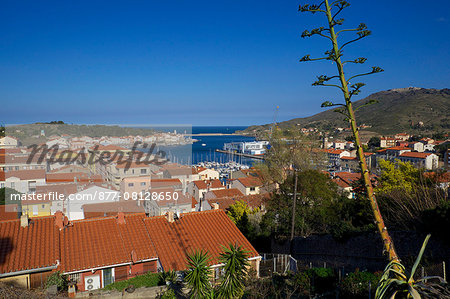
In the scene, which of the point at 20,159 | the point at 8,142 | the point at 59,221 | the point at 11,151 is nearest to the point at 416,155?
the point at 59,221

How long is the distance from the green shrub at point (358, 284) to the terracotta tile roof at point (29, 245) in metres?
8.53

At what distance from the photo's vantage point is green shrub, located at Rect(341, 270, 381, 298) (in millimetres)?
7041

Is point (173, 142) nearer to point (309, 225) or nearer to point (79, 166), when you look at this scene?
point (79, 166)

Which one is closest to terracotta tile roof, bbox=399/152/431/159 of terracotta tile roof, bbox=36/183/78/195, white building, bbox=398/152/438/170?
white building, bbox=398/152/438/170

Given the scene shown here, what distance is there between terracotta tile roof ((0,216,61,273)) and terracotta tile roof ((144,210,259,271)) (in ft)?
10.9

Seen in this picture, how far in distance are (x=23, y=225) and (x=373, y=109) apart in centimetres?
12619

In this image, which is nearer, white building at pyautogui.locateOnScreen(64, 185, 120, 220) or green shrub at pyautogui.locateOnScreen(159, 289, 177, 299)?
green shrub at pyautogui.locateOnScreen(159, 289, 177, 299)

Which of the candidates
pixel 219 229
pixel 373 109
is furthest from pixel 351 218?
pixel 373 109

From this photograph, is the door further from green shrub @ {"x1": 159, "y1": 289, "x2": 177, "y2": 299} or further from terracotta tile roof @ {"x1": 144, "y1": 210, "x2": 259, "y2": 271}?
green shrub @ {"x1": 159, "y1": 289, "x2": 177, "y2": 299}

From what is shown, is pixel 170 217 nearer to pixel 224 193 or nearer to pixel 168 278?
pixel 168 278

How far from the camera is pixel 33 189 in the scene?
96.8 feet

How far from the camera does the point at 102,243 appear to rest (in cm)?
1067

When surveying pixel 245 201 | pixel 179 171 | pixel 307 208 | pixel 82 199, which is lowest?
pixel 245 201

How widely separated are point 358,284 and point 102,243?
8.33 m
